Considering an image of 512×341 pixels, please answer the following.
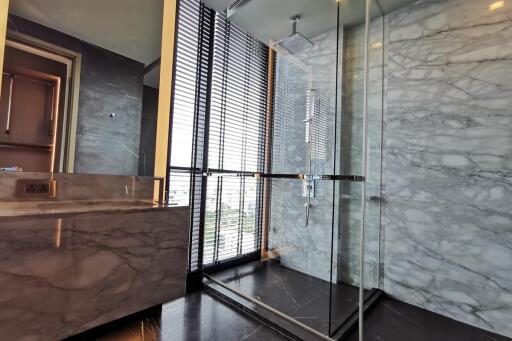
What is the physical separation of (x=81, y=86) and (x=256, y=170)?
4.88ft

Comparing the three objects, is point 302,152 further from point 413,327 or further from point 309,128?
point 413,327

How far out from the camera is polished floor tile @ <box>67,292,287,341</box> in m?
1.50

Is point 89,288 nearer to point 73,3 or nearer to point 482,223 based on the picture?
point 73,3

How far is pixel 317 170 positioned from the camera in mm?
2121

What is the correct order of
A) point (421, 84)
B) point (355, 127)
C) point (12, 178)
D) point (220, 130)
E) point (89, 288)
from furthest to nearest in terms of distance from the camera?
1. point (220, 130)
2. point (421, 84)
3. point (355, 127)
4. point (12, 178)
5. point (89, 288)

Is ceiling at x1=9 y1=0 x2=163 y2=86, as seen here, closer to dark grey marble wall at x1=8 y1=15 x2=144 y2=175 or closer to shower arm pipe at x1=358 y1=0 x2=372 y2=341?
dark grey marble wall at x1=8 y1=15 x2=144 y2=175

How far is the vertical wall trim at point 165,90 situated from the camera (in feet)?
6.30

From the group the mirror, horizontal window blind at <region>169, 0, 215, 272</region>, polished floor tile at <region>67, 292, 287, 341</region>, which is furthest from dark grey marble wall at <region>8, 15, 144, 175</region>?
polished floor tile at <region>67, 292, 287, 341</region>

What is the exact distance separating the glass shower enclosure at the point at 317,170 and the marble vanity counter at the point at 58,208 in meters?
1.11

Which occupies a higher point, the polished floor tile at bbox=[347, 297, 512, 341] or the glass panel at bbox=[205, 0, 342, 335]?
the glass panel at bbox=[205, 0, 342, 335]

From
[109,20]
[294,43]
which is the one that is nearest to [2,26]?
[109,20]

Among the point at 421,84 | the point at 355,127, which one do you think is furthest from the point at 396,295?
Result: the point at 421,84

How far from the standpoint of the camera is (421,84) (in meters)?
2.00

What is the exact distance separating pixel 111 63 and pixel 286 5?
148cm
